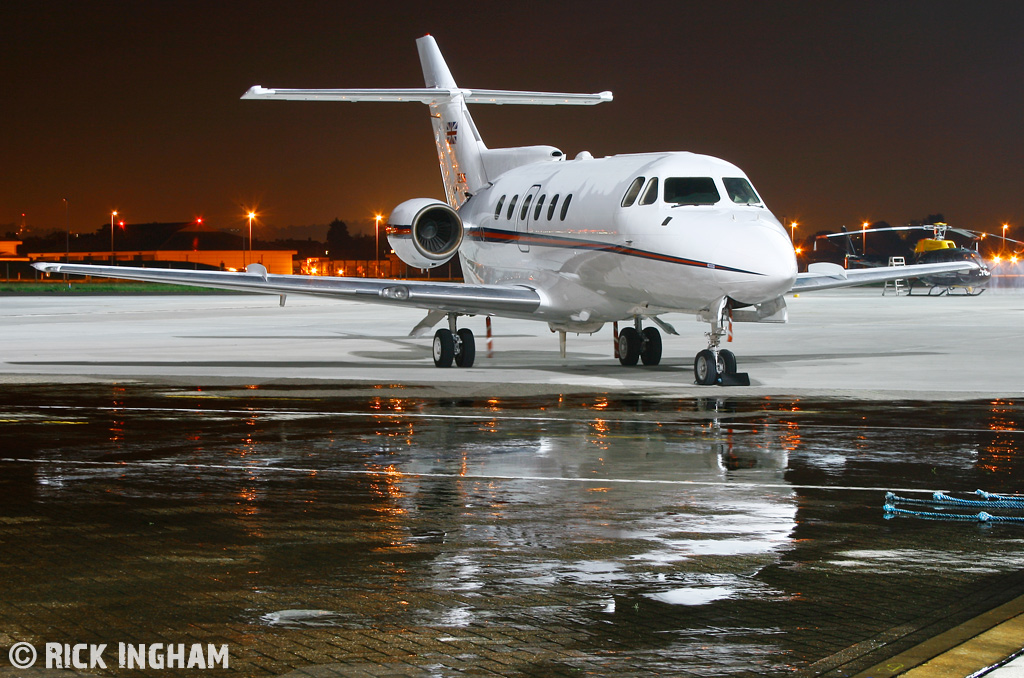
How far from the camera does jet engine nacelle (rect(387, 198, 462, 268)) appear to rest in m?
23.0

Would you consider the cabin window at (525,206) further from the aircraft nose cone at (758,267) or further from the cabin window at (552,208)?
the aircraft nose cone at (758,267)

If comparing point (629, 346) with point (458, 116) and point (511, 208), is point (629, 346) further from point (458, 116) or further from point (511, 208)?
point (458, 116)

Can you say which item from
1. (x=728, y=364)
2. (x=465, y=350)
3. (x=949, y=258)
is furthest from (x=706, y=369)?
(x=949, y=258)

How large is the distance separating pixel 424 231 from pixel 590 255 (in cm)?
458

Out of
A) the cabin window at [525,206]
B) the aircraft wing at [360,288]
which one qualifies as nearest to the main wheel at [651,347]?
the aircraft wing at [360,288]

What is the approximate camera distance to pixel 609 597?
617cm

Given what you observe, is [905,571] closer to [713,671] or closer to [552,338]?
[713,671]

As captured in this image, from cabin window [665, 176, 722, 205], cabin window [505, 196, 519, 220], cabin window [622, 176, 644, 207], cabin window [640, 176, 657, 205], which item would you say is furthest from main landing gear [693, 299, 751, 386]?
cabin window [505, 196, 519, 220]

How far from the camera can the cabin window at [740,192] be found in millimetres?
18500

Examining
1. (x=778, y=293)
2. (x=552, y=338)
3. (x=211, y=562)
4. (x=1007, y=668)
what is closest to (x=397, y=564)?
(x=211, y=562)

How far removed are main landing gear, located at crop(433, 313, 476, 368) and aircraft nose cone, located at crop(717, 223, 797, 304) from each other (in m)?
5.39

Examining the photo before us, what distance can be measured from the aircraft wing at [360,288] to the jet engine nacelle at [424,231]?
7.82 feet

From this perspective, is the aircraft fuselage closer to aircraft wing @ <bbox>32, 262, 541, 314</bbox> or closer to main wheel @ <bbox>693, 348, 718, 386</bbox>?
main wheel @ <bbox>693, 348, 718, 386</bbox>

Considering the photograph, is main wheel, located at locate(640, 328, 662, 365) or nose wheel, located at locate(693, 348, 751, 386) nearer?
nose wheel, located at locate(693, 348, 751, 386)
